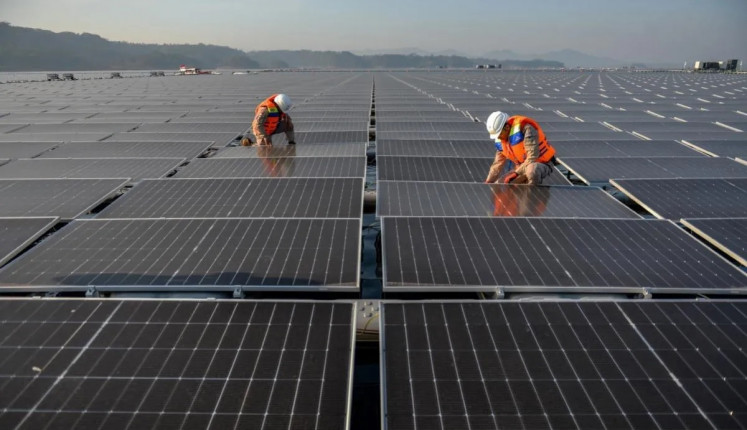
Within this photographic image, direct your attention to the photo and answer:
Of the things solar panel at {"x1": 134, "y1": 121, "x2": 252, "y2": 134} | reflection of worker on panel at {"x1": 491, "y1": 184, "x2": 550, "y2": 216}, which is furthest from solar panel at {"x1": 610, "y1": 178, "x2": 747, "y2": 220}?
solar panel at {"x1": 134, "y1": 121, "x2": 252, "y2": 134}

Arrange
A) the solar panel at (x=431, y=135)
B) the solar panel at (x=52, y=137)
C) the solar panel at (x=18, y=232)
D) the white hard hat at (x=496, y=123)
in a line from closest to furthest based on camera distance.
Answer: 1. the solar panel at (x=18, y=232)
2. the white hard hat at (x=496, y=123)
3. the solar panel at (x=431, y=135)
4. the solar panel at (x=52, y=137)

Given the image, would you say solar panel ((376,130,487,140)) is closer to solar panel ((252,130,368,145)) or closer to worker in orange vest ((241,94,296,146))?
solar panel ((252,130,368,145))

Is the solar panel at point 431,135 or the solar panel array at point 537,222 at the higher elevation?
the solar panel at point 431,135

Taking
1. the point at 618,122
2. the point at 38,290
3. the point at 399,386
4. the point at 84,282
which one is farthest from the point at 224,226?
the point at 618,122

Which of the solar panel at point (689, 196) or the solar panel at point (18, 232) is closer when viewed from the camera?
the solar panel at point (18, 232)

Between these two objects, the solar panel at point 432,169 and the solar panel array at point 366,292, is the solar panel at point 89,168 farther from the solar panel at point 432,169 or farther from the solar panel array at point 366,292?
the solar panel at point 432,169

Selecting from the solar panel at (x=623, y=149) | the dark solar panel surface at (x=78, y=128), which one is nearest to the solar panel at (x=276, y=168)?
the solar panel at (x=623, y=149)

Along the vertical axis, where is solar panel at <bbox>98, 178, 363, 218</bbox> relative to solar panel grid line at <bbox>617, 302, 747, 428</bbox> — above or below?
above
